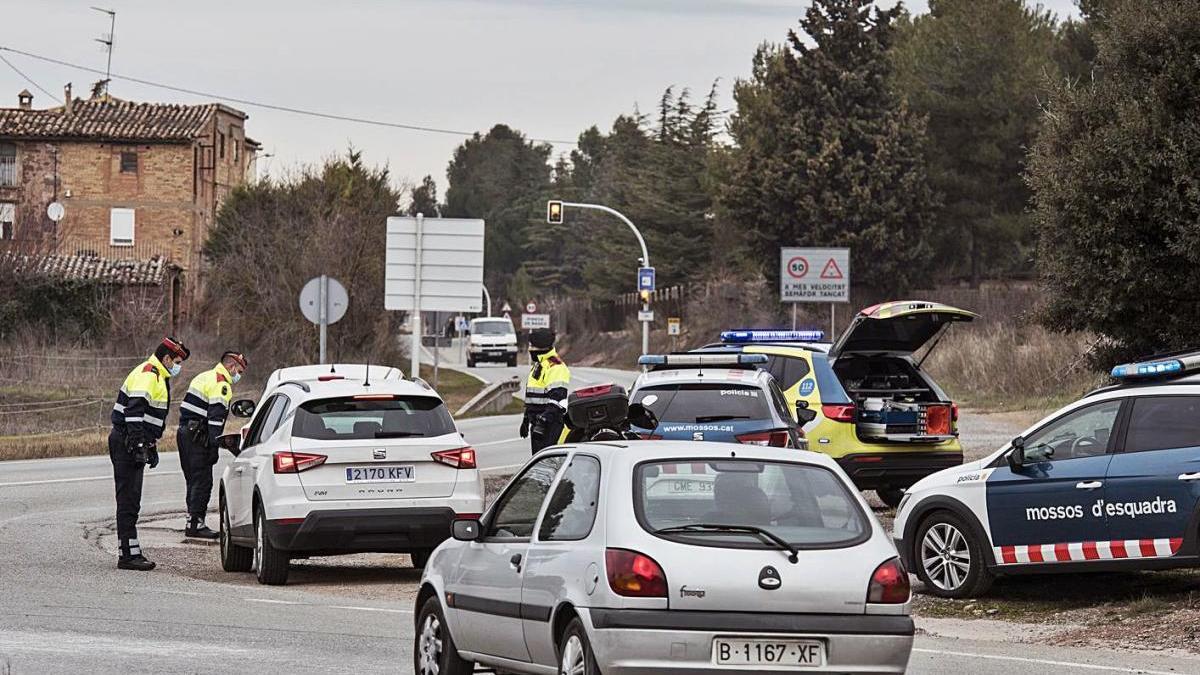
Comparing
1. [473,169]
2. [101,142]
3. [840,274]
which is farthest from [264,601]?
[473,169]

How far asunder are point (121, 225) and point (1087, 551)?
6974 cm

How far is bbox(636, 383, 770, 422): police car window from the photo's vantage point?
52.7ft

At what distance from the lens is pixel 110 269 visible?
73875 mm

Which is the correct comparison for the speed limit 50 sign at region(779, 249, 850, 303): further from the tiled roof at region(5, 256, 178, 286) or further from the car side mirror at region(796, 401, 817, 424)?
the car side mirror at region(796, 401, 817, 424)

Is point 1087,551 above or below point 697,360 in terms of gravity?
below

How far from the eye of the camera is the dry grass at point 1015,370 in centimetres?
3828

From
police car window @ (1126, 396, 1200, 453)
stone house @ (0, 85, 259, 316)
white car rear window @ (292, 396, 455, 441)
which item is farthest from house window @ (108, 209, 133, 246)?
police car window @ (1126, 396, 1200, 453)

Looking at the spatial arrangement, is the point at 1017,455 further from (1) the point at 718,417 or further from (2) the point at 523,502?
(2) the point at 523,502

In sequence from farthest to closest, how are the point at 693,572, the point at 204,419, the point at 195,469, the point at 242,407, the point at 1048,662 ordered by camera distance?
the point at 195,469, the point at 204,419, the point at 242,407, the point at 1048,662, the point at 693,572

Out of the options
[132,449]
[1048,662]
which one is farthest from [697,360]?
[1048,662]

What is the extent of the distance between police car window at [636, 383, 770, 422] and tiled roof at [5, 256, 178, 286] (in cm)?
5326

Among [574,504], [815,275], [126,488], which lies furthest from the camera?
[815,275]

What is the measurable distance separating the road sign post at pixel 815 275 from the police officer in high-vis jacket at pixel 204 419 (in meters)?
33.8

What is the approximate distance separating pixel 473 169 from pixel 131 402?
5813 inches
